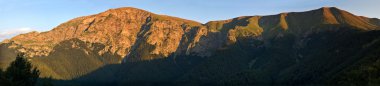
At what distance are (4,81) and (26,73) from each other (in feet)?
11.5

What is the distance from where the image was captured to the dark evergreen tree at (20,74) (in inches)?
2591

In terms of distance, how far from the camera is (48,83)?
71.2 metres

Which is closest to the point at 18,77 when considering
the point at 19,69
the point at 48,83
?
the point at 19,69

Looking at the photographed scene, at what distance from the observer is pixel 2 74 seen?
67750mm

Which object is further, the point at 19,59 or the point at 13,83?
the point at 19,59

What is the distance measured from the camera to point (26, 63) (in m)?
68.9

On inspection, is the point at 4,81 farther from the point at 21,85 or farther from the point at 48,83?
the point at 48,83

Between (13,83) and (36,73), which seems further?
(36,73)

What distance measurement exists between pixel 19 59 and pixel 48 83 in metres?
5.66

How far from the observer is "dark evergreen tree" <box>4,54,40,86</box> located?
65819mm

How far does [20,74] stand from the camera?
2613 inches

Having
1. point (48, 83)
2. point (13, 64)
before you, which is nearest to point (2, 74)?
point (13, 64)

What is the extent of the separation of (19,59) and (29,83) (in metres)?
4.38

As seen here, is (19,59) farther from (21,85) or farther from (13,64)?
(21,85)
